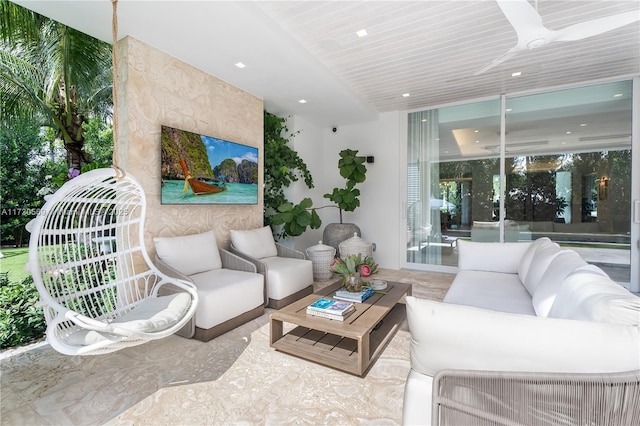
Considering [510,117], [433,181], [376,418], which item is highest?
[510,117]

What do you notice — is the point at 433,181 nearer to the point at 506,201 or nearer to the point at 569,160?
the point at 506,201

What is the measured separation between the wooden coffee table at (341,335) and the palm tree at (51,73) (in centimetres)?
269

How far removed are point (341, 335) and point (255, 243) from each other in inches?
83.1

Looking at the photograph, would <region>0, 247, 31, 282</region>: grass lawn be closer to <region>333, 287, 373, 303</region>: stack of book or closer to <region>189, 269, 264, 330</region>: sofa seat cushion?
<region>189, 269, 264, 330</region>: sofa seat cushion

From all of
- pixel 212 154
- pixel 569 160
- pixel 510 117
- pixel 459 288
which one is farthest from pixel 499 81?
pixel 212 154

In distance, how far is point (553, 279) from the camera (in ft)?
6.05

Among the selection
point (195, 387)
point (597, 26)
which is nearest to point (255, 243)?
point (195, 387)

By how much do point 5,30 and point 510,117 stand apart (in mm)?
5981

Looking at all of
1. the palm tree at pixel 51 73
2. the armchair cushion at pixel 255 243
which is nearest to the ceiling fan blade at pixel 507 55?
the armchair cushion at pixel 255 243

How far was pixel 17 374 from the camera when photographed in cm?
202

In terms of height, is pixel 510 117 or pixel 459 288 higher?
pixel 510 117

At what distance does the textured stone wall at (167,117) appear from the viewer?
2.84 meters

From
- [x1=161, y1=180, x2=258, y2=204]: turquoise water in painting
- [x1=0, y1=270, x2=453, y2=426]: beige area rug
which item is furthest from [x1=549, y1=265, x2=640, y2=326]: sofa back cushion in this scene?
[x1=161, y1=180, x2=258, y2=204]: turquoise water in painting

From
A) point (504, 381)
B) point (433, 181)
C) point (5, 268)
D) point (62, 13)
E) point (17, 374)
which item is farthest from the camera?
point (433, 181)
